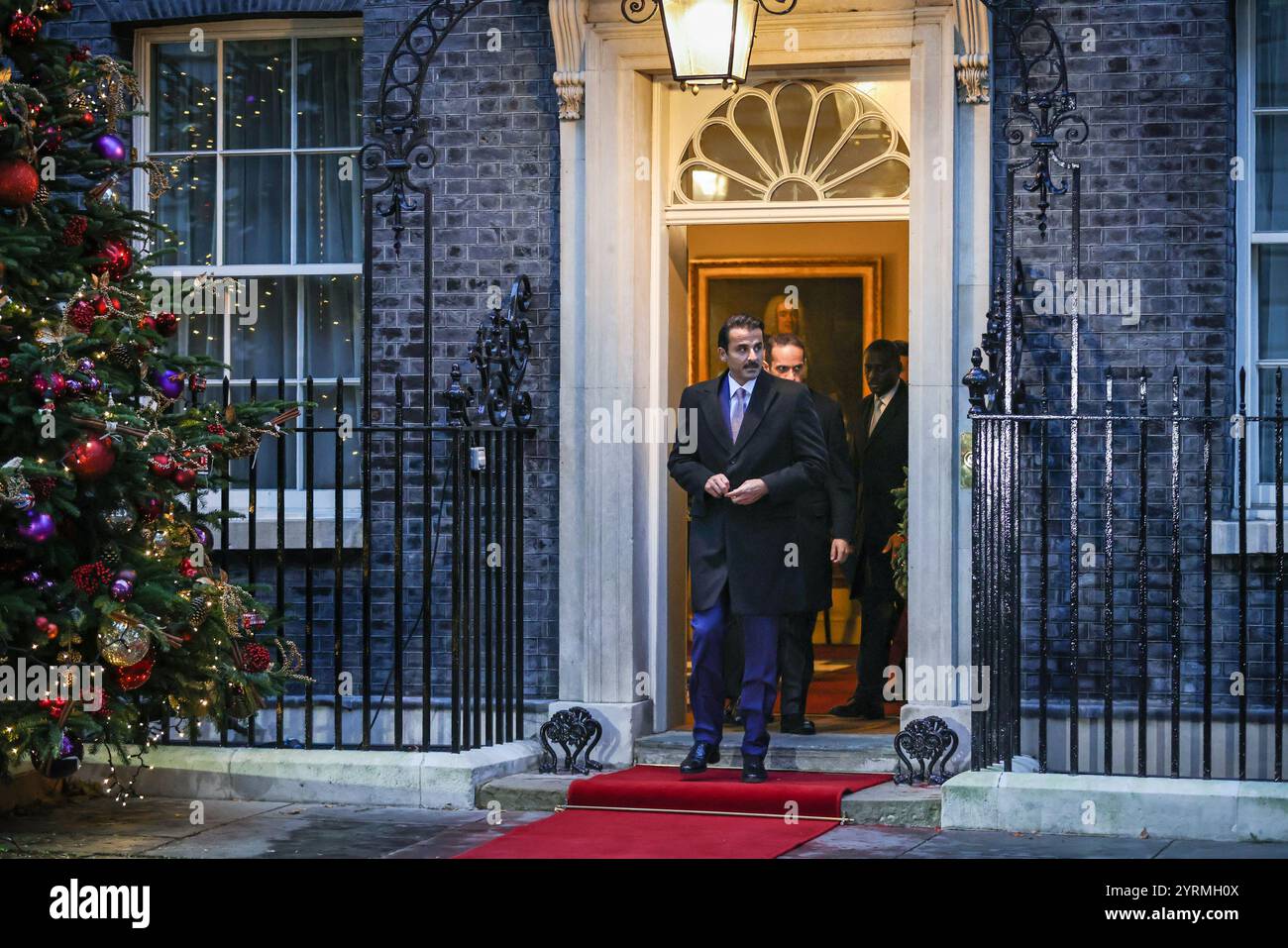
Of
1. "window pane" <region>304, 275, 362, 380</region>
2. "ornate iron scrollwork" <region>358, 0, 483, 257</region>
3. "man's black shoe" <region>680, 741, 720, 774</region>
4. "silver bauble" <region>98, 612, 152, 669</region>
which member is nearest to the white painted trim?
"ornate iron scrollwork" <region>358, 0, 483, 257</region>

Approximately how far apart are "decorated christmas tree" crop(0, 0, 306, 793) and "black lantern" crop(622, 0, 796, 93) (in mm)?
2270

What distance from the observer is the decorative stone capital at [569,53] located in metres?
9.24

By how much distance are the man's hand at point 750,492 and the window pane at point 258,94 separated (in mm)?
3221

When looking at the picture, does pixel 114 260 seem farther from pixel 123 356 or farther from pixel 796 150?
pixel 796 150

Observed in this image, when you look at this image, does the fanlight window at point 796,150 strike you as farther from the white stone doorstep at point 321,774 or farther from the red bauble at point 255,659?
the red bauble at point 255,659

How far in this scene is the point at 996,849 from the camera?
24.6ft

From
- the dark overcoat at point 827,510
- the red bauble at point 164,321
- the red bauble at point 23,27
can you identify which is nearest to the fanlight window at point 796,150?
the dark overcoat at point 827,510

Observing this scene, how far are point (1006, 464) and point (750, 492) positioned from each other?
1085mm

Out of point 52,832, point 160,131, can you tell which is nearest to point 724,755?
point 52,832

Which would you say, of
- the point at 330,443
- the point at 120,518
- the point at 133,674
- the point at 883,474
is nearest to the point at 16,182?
the point at 120,518

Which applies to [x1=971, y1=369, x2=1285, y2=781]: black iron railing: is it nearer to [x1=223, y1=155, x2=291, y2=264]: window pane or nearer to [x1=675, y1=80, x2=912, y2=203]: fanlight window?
[x1=675, y1=80, x2=912, y2=203]: fanlight window

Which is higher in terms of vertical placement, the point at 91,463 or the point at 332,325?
the point at 332,325

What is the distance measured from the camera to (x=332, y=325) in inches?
391
